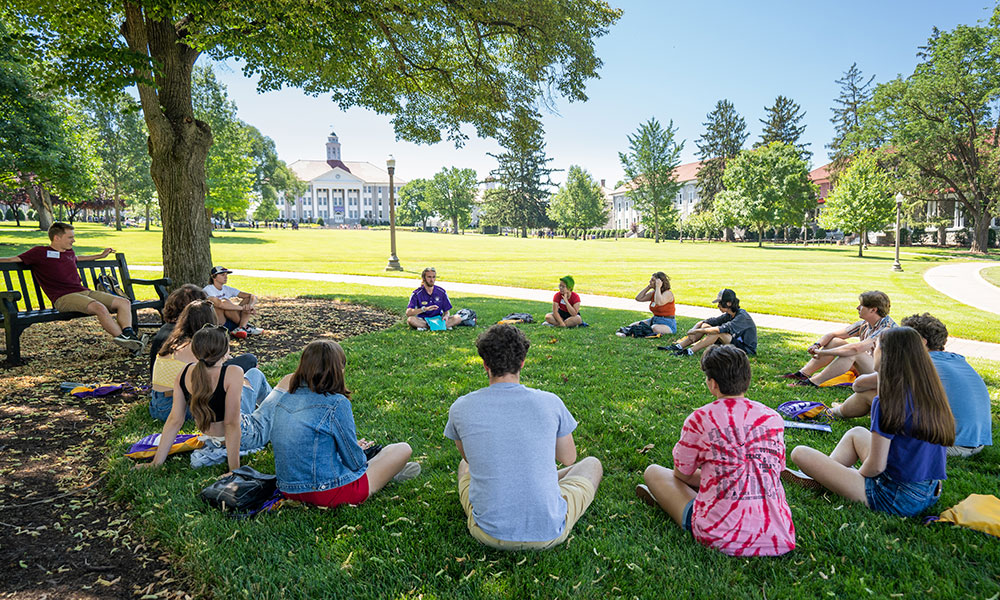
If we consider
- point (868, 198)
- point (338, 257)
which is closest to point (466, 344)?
point (338, 257)

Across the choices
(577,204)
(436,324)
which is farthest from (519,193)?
(436,324)

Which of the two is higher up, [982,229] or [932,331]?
[982,229]

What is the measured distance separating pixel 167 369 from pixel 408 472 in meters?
2.45

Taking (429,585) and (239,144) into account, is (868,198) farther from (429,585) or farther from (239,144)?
(239,144)

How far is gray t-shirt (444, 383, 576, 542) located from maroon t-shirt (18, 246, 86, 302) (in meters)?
7.27

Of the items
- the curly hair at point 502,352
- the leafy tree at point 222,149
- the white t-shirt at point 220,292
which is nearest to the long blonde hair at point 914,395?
the curly hair at point 502,352

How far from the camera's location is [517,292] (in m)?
15.8

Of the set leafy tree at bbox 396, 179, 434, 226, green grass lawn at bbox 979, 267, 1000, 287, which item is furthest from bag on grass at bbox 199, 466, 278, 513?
leafy tree at bbox 396, 179, 434, 226

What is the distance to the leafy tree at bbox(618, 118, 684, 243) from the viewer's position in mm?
71375

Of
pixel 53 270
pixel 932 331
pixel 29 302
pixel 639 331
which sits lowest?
pixel 639 331

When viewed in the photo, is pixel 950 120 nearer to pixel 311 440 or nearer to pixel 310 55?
pixel 310 55

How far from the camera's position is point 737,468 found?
2.66 metres

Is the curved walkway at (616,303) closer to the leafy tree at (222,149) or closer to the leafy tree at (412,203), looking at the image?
the leafy tree at (222,149)

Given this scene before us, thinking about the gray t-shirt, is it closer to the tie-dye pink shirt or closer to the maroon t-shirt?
the tie-dye pink shirt
